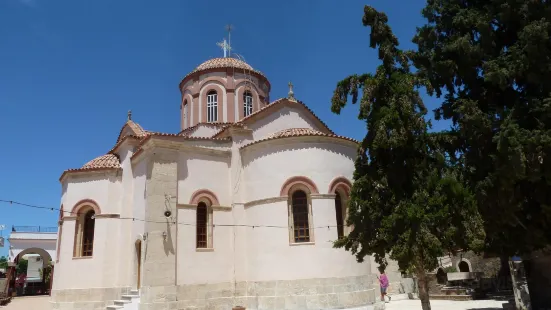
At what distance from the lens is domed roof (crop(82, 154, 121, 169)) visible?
57.3 feet

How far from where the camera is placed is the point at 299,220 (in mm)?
14836

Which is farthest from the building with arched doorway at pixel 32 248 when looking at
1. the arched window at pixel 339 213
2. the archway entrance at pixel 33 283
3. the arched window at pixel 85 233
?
the arched window at pixel 339 213

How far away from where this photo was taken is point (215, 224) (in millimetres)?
15305

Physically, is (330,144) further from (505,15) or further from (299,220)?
(505,15)

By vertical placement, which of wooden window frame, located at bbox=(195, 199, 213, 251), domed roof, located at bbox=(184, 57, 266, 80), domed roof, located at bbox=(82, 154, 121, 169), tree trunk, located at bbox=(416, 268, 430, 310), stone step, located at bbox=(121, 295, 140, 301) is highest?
domed roof, located at bbox=(184, 57, 266, 80)

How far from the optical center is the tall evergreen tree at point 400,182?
841cm

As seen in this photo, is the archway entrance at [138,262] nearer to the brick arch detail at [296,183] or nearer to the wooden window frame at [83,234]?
the wooden window frame at [83,234]

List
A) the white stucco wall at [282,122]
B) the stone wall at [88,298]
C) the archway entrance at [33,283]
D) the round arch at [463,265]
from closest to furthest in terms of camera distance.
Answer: the stone wall at [88,298], the white stucco wall at [282,122], the round arch at [463,265], the archway entrance at [33,283]

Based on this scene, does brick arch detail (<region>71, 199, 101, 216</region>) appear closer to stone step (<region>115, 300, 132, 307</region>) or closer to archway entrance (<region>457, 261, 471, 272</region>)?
stone step (<region>115, 300, 132, 307</region>)

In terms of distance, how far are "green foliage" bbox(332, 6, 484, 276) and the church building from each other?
4.77 m

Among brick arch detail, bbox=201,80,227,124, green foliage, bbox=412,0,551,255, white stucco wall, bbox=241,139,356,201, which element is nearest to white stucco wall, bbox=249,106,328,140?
white stucco wall, bbox=241,139,356,201

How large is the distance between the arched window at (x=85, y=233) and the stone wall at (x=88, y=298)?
150 centimetres

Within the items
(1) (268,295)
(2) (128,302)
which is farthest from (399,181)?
(2) (128,302)

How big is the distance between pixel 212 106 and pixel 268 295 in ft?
33.2
